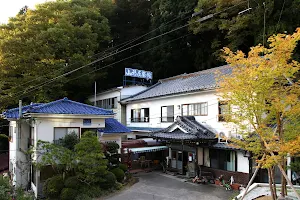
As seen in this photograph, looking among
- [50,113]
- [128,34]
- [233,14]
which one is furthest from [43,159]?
[128,34]

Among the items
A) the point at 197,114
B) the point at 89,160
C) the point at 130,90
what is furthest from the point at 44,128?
the point at 130,90

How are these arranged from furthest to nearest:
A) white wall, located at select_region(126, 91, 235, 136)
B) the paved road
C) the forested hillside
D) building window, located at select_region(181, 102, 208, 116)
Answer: the forested hillside, building window, located at select_region(181, 102, 208, 116), white wall, located at select_region(126, 91, 235, 136), the paved road

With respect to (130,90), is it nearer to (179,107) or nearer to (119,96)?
(119,96)

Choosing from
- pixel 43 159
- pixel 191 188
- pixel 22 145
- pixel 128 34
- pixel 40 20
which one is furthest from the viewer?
pixel 128 34

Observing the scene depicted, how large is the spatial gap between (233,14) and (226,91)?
21241mm

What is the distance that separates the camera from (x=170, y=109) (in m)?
24.5

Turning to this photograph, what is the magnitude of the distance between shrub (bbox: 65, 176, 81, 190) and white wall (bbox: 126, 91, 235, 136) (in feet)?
31.4

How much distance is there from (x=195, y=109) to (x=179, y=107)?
79.7 inches

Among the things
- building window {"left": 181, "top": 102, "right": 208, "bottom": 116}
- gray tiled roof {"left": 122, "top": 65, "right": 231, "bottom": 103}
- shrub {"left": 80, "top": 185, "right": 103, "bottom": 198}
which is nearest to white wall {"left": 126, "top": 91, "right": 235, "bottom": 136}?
building window {"left": 181, "top": 102, "right": 208, "bottom": 116}

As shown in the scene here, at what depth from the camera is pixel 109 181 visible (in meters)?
16.3

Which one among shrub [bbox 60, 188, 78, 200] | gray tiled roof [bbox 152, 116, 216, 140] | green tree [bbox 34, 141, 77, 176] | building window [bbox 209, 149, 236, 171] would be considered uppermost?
gray tiled roof [bbox 152, 116, 216, 140]

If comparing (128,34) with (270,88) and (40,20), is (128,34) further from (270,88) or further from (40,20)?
(270,88)

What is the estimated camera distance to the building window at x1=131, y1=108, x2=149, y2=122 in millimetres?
28234

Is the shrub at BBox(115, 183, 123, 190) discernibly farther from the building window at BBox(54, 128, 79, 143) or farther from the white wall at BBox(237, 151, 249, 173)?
the white wall at BBox(237, 151, 249, 173)
